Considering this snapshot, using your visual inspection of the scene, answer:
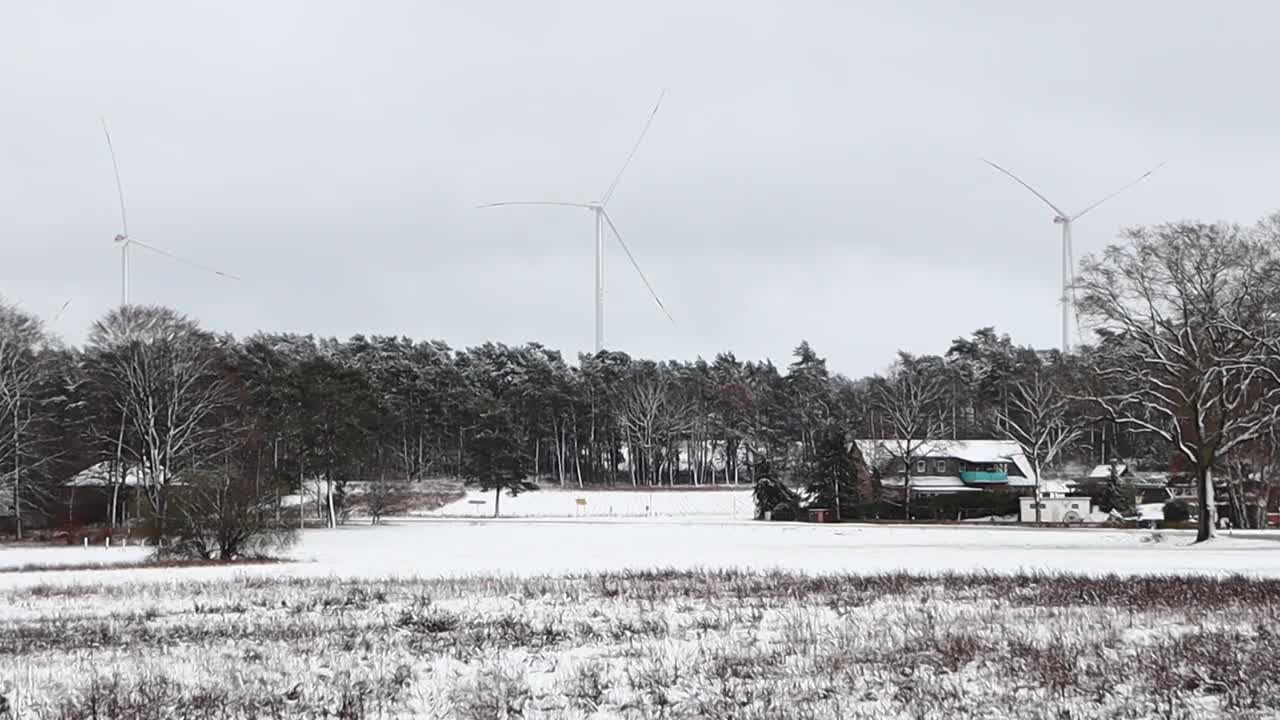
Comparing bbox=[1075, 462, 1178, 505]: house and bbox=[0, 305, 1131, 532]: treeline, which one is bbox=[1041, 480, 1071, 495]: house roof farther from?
bbox=[0, 305, 1131, 532]: treeline

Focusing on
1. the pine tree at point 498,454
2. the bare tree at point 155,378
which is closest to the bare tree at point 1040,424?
the pine tree at point 498,454

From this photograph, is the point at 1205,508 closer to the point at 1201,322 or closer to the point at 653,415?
the point at 1201,322

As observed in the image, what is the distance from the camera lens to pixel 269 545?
44.2 m

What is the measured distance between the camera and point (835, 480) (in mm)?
88500

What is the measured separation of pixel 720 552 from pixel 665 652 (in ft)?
107

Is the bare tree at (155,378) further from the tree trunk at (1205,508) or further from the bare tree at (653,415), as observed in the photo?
the bare tree at (653,415)

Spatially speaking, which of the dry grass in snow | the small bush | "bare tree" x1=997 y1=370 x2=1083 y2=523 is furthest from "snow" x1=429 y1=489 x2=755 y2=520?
the dry grass in snow

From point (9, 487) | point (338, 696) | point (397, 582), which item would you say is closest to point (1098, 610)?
point (338, 696)

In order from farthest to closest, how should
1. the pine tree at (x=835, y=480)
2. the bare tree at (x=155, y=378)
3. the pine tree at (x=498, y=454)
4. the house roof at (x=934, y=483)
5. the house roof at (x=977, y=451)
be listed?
the pine tree at (x=498, y=454), the house roof at (x=977, y=451), the house roof at (x=934, y=483), the pine tree at (x=835, y=480), the bare tree at (x=155, y=378)

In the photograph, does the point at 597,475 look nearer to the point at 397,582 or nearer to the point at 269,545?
the point at 269,545

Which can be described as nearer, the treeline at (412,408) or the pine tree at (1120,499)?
the treeline at (412,408)

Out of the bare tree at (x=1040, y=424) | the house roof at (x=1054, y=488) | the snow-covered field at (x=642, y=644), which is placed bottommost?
the house roof at (x=1054, y=488)

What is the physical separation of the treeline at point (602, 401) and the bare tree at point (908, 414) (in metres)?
0.57

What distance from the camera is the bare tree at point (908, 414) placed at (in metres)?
97.5
